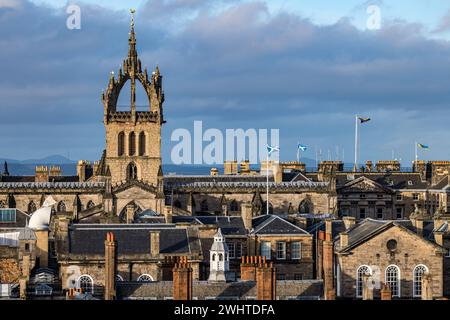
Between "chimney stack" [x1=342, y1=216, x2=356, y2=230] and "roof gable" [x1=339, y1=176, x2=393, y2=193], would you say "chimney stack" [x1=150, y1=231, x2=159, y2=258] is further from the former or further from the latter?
"roof gable" [x1=339, y1=176, x2=393, y2=193]

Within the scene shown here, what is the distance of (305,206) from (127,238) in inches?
1964

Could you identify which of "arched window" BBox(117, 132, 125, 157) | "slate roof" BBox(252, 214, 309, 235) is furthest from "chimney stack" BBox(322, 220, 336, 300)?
"arched window" BBox(117, 132, 125, 157)

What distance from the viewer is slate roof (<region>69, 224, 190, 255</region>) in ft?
288

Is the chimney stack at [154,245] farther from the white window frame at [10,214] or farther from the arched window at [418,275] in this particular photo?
the white window frame at [10,214]

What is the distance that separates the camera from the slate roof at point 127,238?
87.8m

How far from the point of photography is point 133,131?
141 meters

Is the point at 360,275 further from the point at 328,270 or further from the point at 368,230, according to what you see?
the point at 328,270

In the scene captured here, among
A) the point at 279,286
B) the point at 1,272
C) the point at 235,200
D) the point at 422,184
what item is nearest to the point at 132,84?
the point at 235,200

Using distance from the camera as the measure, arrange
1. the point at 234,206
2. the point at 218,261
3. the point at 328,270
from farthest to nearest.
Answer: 1. the point at 234,206
2. the point at 218,261
3. the point at 328,270

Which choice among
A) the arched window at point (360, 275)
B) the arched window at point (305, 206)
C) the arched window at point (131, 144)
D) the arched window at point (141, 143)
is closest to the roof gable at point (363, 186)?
the arched window at point (305, 206)

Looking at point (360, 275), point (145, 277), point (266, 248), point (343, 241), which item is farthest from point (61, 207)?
point (360, 275)

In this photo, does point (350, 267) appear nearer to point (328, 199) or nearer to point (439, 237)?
point (439, 237)

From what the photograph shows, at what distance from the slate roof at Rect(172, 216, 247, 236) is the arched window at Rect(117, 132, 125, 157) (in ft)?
101

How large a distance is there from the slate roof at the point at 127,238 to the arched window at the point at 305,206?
45.6m
